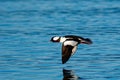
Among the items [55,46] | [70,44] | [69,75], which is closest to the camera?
[69,75]

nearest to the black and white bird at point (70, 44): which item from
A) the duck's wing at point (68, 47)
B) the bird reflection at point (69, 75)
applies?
the duck's wing at point (68, 47)

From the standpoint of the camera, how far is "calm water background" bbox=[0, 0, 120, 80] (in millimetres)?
13969

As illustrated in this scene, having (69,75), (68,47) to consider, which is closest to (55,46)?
(68,47)

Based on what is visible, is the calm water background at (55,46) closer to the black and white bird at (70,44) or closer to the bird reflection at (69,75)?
the bird reflection at (69,75)

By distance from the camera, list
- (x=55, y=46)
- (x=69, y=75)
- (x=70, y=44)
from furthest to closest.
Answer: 1. (x=55, y=46)
2. (x=70, y=44)
3. (x=69, y=75)

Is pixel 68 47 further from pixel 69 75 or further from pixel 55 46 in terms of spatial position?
pixel 55 46

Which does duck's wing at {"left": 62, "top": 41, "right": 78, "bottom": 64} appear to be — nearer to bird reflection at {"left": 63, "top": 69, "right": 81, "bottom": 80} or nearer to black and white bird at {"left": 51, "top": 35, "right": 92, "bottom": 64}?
black and white bird at {"left": 51, "top": 35, "right": 92, "bottom": 64}

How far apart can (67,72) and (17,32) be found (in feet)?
31.7

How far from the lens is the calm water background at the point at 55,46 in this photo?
14.0 metres

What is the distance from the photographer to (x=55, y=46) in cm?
1909

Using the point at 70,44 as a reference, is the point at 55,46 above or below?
below

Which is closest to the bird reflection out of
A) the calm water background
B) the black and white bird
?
the calm water background

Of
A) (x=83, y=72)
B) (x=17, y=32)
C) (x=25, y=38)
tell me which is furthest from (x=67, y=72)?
(x=17, y=32)

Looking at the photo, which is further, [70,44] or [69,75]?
[70,44]
